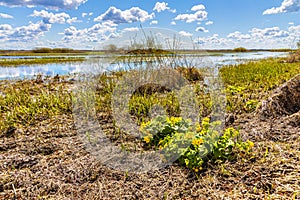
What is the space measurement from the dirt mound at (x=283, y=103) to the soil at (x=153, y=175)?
0.34 meters

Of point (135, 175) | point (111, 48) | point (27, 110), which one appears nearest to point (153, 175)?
point (135, 175)

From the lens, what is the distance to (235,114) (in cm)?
438

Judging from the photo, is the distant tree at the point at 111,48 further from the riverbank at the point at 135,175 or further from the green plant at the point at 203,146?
the green plant at the point at 203,146

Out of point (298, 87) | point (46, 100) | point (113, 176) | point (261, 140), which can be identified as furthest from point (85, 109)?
point (298, 87)

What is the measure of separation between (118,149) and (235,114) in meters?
2.24

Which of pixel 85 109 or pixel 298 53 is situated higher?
pixel 298 53

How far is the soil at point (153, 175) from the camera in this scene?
2361mm

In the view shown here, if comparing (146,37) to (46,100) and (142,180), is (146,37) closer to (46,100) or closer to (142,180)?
(46,100)

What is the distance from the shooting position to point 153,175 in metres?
2.69

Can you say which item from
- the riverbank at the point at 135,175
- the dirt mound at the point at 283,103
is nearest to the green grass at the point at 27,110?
the riverbank at the point at 135,175

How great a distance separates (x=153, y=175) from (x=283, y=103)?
2557mm

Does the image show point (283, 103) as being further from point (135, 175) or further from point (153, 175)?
point (135, 175)

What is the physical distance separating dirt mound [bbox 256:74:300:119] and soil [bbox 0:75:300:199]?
1.13 feet

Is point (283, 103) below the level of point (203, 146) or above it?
above
